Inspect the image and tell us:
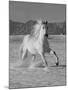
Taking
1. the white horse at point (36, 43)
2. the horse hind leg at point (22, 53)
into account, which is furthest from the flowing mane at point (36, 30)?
the horse hind leg at point (22, 53)

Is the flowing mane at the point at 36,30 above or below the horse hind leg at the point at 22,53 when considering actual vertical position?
above

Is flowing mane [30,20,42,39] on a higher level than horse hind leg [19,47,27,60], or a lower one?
higher

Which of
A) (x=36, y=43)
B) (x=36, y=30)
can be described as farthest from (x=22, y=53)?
(x=36, y=30)

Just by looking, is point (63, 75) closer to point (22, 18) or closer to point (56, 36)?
point (56, 36)

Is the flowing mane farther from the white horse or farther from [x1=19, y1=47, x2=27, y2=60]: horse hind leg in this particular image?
[x1=19, y1=47, x2=27, y2=60]: horse hind leg

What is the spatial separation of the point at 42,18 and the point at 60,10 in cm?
35

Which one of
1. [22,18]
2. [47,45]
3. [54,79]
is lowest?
[54,79]

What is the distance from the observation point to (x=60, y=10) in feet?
14.7

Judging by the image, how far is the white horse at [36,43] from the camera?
14.2 feet

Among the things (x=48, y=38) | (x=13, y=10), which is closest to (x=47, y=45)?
(x=48, y=38)

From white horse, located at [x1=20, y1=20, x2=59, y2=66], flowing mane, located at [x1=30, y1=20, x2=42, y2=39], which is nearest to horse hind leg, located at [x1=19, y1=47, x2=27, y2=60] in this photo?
white horse, located at [x1=20, y1=20, x2=59, y2=66]

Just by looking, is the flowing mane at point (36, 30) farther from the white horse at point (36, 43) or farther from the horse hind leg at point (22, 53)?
the horse hind leg at point (22, 53)

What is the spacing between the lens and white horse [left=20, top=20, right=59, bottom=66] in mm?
4324

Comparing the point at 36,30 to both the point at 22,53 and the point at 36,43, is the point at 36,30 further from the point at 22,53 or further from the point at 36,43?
the point at 22,53
